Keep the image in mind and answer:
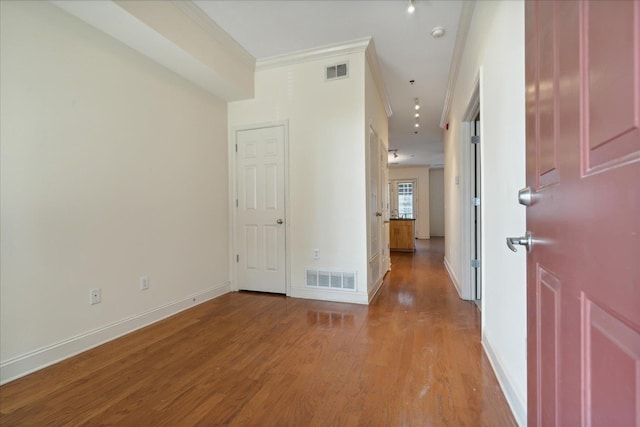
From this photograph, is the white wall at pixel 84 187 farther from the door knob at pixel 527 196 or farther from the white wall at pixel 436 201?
the white wall at pixel 436 201

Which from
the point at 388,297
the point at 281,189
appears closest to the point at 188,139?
the point at 281,189

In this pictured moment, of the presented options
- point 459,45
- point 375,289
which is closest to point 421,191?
point 375,289

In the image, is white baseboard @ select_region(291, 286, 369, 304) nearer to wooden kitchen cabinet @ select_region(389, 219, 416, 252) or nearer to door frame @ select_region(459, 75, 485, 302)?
door frame @ select_region(459, 75, 485, 302)

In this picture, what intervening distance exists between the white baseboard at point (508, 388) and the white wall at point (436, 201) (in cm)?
1015

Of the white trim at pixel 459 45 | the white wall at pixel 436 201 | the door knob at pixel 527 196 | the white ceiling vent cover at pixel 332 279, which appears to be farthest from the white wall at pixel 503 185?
the white wall at pixel 436 201

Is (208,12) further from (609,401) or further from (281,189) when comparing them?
(609,401)

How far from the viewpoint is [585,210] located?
57cm

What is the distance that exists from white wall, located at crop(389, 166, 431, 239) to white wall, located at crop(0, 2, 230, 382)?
358 inches

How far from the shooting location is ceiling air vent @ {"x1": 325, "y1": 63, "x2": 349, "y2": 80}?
10.8 feet

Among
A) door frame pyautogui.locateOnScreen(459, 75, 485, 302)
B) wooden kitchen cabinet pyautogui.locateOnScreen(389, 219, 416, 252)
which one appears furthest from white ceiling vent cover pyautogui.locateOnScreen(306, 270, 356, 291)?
wooden kitchen cabinet pyautogui.locateOnScreen(389, 219, 416, 252)

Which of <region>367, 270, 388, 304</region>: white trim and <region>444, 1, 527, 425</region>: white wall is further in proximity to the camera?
<region>367, 270, 388, 304</region>: white trim

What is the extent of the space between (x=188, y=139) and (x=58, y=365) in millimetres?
2251

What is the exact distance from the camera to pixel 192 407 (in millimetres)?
1528

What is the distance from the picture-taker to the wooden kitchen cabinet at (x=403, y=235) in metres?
7.22
